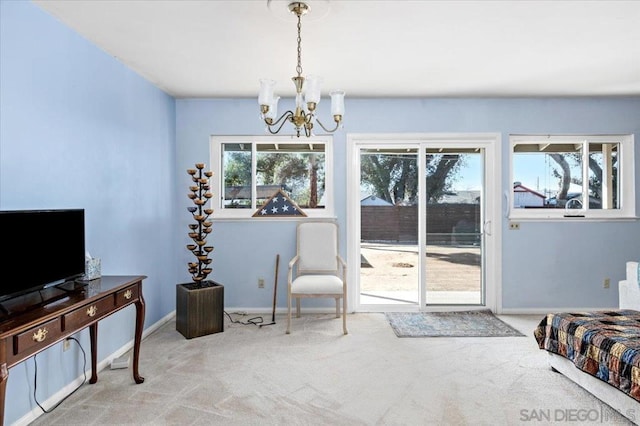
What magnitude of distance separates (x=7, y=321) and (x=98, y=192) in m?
1.41

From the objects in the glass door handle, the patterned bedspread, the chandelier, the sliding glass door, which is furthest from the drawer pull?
the glass door handle

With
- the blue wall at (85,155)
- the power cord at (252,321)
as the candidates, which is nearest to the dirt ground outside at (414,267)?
the power cord at (252,321)

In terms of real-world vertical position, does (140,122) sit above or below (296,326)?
above

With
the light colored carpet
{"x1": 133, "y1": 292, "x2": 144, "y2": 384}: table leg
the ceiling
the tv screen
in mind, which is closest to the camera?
the tv screen

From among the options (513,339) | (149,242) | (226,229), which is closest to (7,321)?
(149,242)

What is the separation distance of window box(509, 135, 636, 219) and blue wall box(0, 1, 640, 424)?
0.15 meters

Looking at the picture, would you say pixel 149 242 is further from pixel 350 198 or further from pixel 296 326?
pixel 350 198

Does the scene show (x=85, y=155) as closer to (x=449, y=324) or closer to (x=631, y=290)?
(x=449, y=324)

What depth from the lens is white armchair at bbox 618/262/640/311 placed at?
2.90 m

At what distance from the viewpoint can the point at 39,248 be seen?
1.88 m

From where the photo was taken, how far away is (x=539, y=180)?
423cm

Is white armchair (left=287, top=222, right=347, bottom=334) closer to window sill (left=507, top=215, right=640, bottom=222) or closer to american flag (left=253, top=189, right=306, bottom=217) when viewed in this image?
american flag (left=253, top=189, right=306, bottom=217)

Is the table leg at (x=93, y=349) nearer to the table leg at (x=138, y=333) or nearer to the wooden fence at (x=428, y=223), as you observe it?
the table leg at (x=138, y=333)

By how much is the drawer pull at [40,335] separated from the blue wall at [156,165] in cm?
60
